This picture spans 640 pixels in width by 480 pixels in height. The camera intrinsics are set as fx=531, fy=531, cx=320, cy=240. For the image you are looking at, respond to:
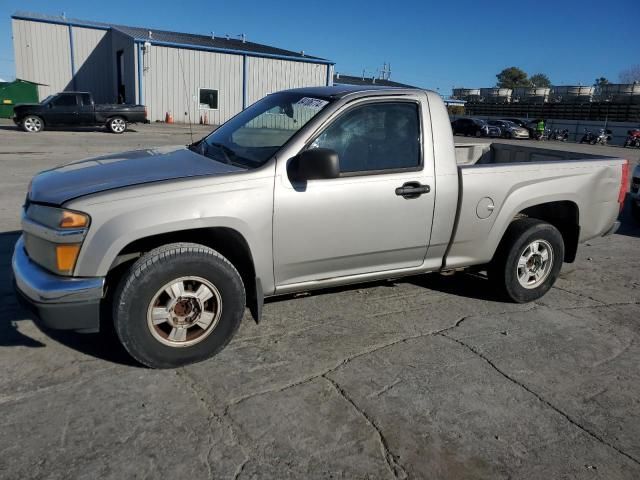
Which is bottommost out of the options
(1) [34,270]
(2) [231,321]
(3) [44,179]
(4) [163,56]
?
(2) [231,321]

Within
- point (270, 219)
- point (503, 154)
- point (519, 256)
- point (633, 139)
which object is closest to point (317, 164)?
point (270, 219)

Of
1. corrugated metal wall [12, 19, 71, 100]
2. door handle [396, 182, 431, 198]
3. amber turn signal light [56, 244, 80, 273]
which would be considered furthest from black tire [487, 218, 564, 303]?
corrugated metal wall [12, 19, 71, 100]

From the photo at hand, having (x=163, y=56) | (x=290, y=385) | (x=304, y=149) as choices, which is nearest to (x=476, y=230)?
(x=304, y=149)

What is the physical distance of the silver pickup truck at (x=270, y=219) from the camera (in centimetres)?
312

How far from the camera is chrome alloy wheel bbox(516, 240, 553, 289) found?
15.5 feet

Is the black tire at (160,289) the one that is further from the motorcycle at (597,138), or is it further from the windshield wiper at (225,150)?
the motorcycle at (597,138)

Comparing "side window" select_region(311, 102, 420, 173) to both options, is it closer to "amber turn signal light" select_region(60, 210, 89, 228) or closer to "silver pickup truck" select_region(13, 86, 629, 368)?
"silver pickup truck" select_region(13, 86, 629, 368)

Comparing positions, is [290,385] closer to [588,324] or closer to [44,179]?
[44,179]

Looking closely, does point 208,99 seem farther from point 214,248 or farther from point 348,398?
point 348,398

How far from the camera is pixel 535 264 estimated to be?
482cm

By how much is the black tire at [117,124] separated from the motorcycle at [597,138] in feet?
105

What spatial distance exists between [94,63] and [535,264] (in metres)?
35.6

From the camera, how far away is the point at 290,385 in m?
3.30

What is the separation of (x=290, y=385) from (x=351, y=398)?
1.29 feet
